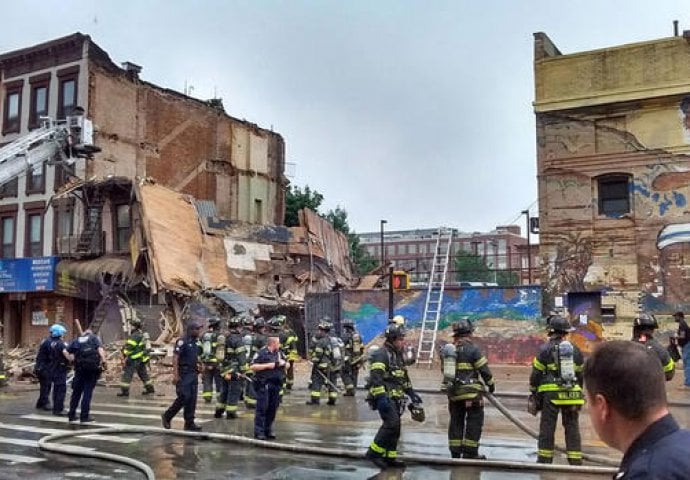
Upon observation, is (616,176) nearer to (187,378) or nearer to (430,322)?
(430,322)

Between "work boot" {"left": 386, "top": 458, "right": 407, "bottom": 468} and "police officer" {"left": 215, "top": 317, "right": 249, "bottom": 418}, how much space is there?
4.89m

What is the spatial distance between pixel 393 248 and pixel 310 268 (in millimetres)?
98657

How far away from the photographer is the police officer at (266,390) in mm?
10727

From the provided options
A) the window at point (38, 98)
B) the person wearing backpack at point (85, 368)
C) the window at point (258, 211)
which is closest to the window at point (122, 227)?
the window at point (38, 98)

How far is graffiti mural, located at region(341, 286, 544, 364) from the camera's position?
23422mm

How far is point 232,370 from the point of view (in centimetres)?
1297

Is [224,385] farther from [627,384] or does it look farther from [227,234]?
[227,234]

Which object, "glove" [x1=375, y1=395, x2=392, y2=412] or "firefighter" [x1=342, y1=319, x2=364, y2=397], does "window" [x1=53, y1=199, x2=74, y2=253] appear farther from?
"glove" [x1=375, y1=395, x2=392, y2=412]

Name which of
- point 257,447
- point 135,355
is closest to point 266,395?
point 257,447

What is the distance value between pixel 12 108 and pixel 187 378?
27676 mm

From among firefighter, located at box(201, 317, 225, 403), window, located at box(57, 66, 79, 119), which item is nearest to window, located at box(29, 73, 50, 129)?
window, located at box(57, 66, 79, 119)

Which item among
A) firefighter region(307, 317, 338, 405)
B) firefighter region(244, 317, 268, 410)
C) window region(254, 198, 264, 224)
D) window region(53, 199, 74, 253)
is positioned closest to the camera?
firefighter region(244, 317, 268, 410)

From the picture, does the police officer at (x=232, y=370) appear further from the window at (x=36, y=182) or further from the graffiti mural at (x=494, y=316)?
the window at (x=36, y=182)

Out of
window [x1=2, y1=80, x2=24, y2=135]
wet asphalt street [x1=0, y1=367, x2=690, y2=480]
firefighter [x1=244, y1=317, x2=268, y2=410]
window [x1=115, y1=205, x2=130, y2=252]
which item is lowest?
wet asphalt street [x1=0, y1=367, x2=690, y2=480]
